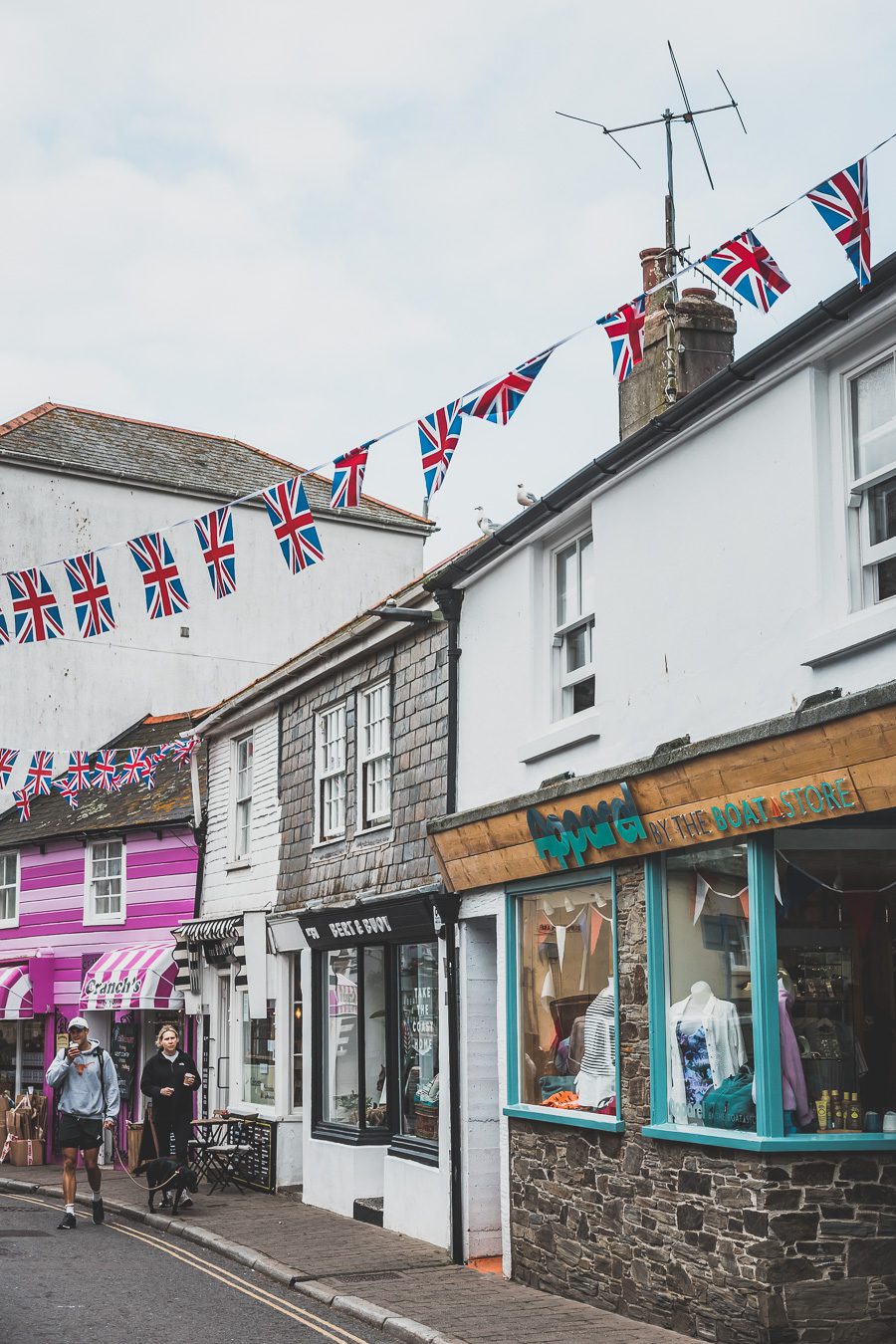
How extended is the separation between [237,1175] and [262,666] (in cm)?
1309

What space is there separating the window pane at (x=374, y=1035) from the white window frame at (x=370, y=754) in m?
1.35

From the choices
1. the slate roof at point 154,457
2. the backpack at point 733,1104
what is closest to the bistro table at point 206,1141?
the backpack at point 733,1104

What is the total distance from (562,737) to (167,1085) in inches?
283

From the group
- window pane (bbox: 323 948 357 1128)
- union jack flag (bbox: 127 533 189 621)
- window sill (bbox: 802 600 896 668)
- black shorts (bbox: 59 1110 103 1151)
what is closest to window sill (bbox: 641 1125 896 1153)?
window sill (bbox: 802 600 896 668)

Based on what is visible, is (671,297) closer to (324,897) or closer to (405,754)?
(405,754)

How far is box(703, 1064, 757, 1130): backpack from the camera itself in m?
8.80

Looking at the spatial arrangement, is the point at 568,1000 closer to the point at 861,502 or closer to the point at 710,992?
the point at 710,992

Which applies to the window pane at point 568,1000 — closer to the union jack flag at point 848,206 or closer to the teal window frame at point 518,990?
the teal window frame at point 518,990

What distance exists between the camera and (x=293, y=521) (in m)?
12.4

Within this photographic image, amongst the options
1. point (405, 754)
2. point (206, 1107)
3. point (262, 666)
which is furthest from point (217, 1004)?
point (262, 666)

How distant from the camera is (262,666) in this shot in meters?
29.4

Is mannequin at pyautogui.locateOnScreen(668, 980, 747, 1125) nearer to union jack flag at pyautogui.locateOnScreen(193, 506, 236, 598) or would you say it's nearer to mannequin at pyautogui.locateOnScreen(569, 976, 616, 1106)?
mannequin at pyautogui.locateOnScreen(569, 976, 616, 1106)

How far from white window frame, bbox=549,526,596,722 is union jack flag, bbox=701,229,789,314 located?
285cm

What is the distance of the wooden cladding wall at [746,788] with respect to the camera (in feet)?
25.1
